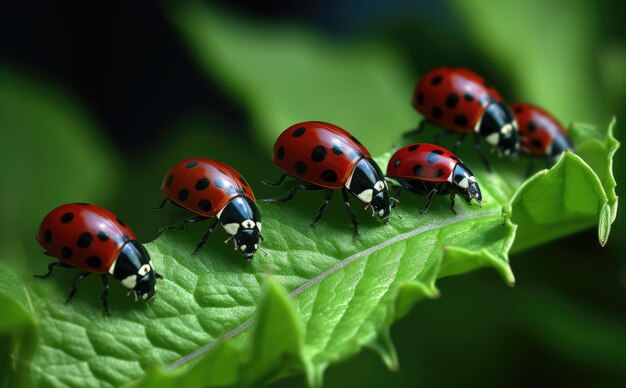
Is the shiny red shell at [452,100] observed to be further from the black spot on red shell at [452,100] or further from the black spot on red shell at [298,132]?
the black spot on red shell at [298,132]

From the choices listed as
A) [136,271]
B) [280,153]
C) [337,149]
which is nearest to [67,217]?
[136,271]

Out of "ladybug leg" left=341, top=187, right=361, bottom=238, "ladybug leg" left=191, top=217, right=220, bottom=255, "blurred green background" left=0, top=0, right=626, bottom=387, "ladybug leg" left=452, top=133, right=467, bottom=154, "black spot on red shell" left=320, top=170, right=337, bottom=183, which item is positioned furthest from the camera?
"blurred green background" left=0, top=0, right=626, bottom=387

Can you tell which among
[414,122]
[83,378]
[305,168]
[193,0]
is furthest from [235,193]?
[193,0]

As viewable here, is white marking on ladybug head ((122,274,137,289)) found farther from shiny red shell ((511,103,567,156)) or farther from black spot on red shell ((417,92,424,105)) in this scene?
shiny red shell ((511,103,567,156))

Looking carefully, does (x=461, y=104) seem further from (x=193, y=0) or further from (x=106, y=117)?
(x=106, y=117)

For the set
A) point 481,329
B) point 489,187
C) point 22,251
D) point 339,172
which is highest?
point 339,172

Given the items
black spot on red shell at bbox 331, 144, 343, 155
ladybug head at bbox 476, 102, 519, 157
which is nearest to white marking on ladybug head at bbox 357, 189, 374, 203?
black spot on red shell at bbox 331, 144, 343, 155
